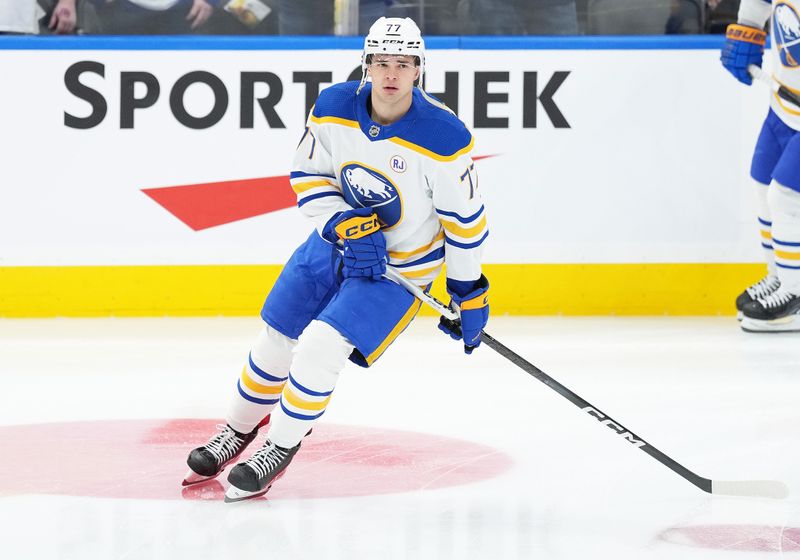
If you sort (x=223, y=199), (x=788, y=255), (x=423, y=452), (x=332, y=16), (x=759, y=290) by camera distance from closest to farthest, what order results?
(x=423, y=452)
(x=788, y=255)
(x=759, y=290)
(x=223, y=199)
(x=332, y=16)

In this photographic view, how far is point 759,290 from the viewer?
5.50 metres

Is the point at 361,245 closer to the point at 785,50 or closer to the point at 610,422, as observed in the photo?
the point at 610,422

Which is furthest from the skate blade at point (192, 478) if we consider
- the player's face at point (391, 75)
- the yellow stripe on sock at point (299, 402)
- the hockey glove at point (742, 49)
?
the hockey glove at point (742, 49)

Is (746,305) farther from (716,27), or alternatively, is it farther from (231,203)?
(231,203)

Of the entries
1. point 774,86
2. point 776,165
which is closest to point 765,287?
point 776,165

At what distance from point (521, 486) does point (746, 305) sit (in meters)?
2.68

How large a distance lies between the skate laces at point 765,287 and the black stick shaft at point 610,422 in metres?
2.61

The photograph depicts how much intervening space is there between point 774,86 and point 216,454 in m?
3.28

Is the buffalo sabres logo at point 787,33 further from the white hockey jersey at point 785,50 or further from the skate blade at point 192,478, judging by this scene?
the skate blade at point 192,478

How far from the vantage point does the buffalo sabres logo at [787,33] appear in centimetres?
517

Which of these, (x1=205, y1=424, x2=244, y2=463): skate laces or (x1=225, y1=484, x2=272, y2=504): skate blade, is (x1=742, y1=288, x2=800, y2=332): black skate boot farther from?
(x1=225, y1=484, x2=272, y2=504): skate blade

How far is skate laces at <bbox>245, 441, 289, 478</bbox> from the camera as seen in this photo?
2.85m

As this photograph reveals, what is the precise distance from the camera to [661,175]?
579cm

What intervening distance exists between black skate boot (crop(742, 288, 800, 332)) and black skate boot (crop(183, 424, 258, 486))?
2.87 meters
